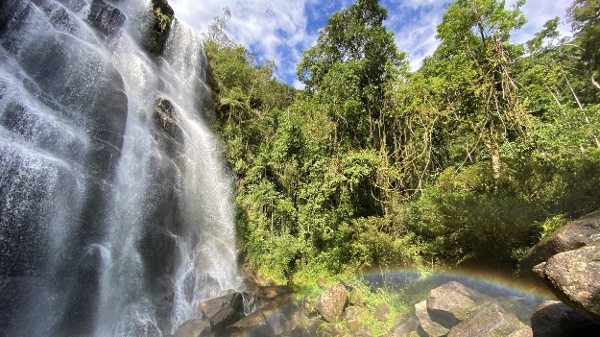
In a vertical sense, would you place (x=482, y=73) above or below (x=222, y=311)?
above

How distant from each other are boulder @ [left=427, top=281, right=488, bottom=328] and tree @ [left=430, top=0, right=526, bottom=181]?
138 inches

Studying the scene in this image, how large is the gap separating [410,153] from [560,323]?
9.80m

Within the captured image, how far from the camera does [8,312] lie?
8039 millimetres

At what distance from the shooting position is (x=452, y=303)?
7508mm

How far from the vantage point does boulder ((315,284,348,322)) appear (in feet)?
32.6

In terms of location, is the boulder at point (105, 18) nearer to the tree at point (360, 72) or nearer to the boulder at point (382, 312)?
the tree at point (360, 72)

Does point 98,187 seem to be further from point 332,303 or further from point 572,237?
Answer: point 572,237

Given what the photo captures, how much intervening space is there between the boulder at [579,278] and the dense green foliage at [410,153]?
364 centimetres

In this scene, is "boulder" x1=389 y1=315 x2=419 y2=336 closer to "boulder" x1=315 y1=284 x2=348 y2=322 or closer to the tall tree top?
"boulder" x1=315 y1=284 x2=348 y2=322

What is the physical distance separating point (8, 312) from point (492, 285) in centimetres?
1342

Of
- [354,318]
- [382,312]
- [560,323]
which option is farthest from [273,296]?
[560,323]

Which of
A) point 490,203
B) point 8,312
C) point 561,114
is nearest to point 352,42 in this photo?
Result: point 561,114

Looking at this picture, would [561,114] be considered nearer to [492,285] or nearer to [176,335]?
[492,285]

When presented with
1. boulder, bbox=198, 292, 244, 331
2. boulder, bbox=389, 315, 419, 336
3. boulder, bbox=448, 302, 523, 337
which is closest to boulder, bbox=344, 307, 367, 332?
boulder, bbox=389, 315, 419, 336
